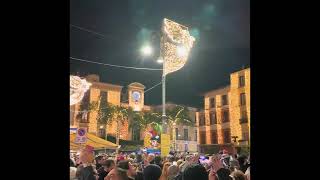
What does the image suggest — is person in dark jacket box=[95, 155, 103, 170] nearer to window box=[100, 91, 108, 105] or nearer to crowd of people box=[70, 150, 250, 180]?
crowd of people box=[70, 150, 250, 180]

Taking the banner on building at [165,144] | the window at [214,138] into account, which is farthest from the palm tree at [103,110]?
the window at [214,138]

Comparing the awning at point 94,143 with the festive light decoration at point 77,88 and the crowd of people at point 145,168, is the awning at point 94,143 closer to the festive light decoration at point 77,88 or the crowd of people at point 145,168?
the crowd of people at point 145,168

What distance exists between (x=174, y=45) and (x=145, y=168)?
41.8 inches

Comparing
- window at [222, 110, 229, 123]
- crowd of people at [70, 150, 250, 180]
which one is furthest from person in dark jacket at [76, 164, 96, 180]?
window at [222, 110, 229, 123]

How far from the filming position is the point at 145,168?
2594 mm

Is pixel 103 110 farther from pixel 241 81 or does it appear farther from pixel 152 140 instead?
pixel 241 81

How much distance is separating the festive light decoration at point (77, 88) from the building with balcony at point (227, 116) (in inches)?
40.2

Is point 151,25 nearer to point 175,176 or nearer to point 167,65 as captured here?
point 167,65

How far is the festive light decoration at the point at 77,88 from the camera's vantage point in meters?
2.57

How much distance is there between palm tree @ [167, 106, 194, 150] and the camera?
2.98 meters

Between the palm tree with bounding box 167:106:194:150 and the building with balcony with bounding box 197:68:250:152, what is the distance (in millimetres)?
115

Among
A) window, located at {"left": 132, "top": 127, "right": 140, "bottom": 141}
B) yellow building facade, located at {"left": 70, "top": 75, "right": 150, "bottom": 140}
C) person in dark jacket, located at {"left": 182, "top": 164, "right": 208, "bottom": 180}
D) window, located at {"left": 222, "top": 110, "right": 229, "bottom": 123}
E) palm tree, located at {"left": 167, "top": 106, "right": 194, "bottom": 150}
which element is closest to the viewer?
person in dark jacket, located at {"left": 182, "top": 164, "right": 208, "bottom": 180}
